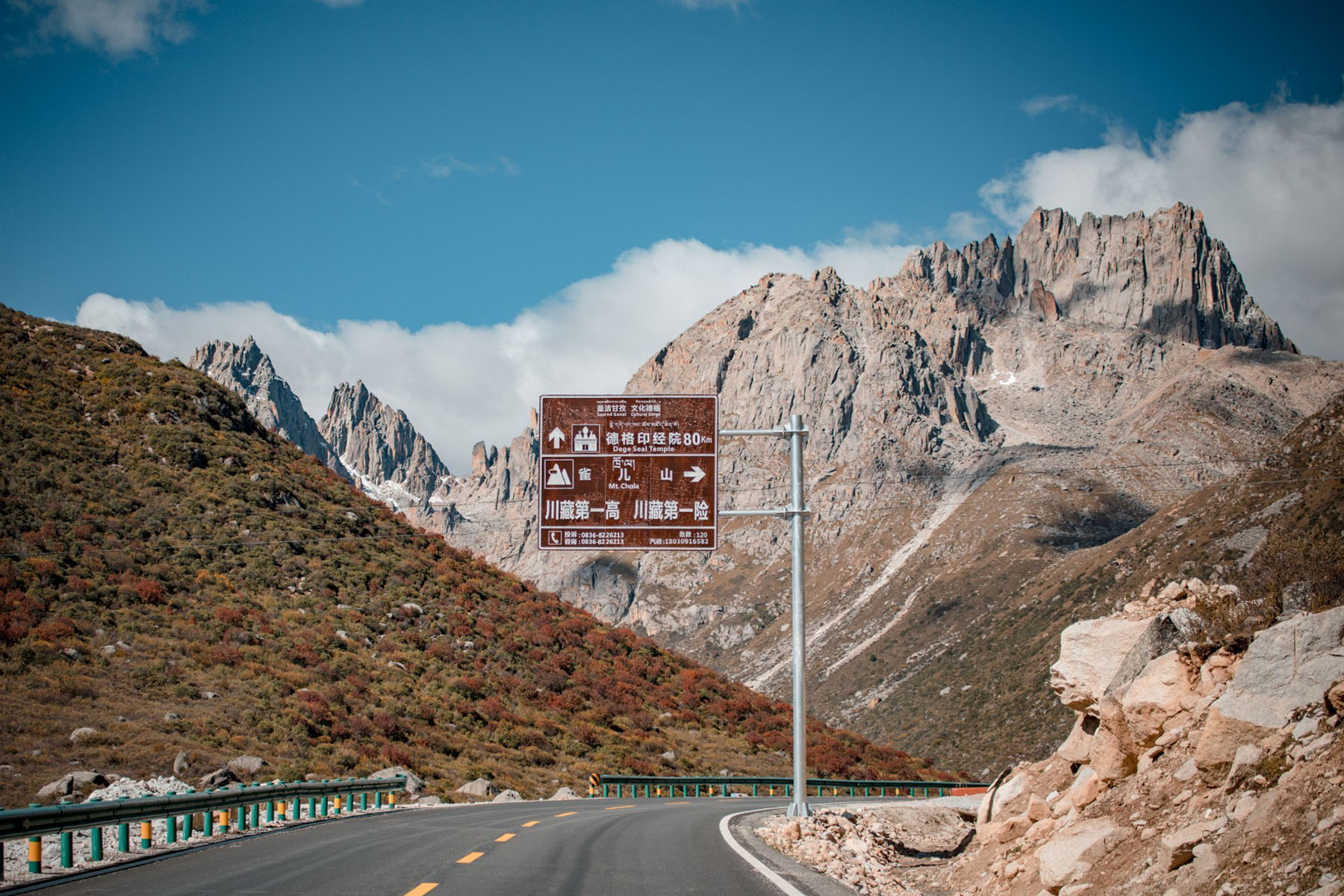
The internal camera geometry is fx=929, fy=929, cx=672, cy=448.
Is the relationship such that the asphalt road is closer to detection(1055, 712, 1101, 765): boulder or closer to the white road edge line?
the white road edge line

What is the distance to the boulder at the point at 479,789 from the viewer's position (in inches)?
1108

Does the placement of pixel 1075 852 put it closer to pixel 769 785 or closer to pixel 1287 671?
pixel 1287 671

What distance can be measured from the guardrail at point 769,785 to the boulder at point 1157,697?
20.1m

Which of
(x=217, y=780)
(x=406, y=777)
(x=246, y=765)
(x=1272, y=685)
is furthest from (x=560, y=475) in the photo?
(x=1272, y=685)

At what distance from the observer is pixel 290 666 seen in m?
31.5

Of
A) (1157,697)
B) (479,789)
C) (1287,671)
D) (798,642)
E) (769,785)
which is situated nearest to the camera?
(1287,671)

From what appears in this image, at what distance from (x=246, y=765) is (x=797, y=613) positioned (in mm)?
14953

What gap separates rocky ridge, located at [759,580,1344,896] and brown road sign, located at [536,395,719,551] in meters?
7.07

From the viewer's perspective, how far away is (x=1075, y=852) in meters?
8.98

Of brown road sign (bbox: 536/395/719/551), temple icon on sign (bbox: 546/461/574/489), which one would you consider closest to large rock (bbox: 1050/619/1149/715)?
brown road sign (bbox: 536/395/719/551)

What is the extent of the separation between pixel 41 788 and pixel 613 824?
37.7 ft

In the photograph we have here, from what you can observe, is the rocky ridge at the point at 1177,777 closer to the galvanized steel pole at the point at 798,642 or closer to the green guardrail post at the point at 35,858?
the galvanized steel pole at the point at 798,642

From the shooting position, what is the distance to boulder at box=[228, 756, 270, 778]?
23.3 m

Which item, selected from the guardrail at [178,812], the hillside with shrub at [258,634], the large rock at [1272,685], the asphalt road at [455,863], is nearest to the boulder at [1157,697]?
the large rock at [1272,685]
